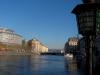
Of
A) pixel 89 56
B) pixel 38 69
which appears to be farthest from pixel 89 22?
pixel 38 69

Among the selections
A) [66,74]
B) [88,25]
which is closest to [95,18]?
[88,25]

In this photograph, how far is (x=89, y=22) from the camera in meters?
7.73

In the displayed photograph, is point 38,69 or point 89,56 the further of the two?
point 38,69

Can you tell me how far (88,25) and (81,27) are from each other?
0.28 metres

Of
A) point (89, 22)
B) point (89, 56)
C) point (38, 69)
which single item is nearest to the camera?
point (89, 56)

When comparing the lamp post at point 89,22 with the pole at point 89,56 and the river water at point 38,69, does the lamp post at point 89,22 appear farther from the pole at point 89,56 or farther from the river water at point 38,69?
the river water at point 38,69

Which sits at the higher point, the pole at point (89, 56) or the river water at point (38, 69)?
the pole at point (89, 56)

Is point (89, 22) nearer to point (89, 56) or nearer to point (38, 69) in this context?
point (89, 56)

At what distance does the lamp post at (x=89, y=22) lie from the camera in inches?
297

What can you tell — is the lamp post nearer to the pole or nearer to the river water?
the pole

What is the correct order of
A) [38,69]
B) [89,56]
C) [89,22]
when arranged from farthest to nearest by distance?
[38,69]
[89,22]
[89,56]

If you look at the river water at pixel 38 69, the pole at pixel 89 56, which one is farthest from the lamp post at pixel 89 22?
the river water at pixel 38 69

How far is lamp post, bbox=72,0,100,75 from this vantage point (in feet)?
24.8

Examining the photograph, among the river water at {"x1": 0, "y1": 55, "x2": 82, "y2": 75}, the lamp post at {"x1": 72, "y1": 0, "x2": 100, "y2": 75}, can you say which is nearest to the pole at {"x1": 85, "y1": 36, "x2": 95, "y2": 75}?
the lamp post at {"x1": 72, "y1": 0, "x2": 100, "y2": 75}
